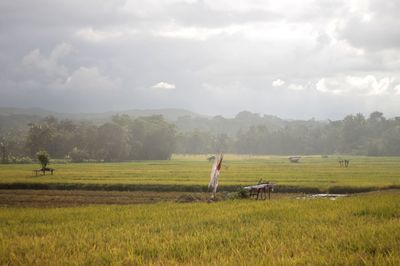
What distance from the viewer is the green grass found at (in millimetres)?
8891

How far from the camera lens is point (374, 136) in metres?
155

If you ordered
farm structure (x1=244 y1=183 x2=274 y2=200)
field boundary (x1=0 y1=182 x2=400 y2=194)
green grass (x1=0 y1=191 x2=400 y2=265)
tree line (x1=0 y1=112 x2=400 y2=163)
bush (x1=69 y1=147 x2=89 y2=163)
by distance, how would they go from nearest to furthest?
green grass (x1=0 y1=191 x2=400 y2=265)
farm structure (x1=244 y1=183 x2=274 y2=200)
field boundary (x1=0 y1=182 x2=400 y2=194)
bush (x1=69 y1=147 x2=89 y2=163)
tree line (x1=0 y1=112 x2=400 y2=163)

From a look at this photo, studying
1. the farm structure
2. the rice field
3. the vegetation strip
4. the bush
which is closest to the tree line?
the bush

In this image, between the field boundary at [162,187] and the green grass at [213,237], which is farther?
the field boundary at [162,187]

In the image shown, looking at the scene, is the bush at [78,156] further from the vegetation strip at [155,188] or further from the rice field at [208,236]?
the rice field at [208,236]

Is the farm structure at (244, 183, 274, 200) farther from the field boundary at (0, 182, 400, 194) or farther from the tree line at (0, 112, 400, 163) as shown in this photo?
the tree line at (0, 112, 400, 163)

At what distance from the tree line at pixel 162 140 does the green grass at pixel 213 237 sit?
243 ft

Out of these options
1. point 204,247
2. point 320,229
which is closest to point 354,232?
point 320,229

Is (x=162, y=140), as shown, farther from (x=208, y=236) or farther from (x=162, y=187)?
(x=208, y=236)

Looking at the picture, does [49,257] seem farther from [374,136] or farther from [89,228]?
[374,136]

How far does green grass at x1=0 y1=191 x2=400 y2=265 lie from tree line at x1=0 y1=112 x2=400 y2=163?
7417 cm

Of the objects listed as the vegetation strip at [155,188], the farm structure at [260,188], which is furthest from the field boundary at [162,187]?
the farm structure at [260,188]

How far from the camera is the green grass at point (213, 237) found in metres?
8.89

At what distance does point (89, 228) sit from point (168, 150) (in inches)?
3904
